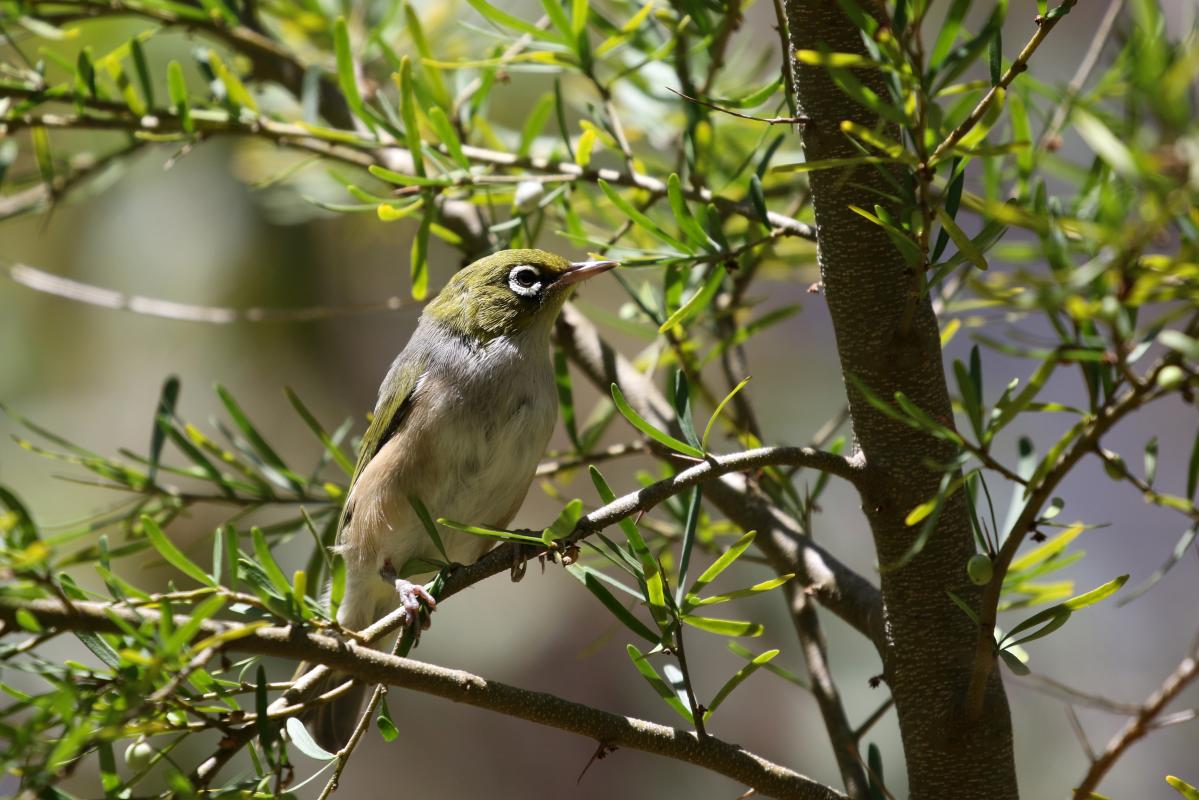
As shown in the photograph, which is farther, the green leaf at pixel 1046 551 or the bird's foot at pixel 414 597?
the bird's foot at pixel 414 597

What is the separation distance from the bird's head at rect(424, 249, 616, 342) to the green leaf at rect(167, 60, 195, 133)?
1.17 meters

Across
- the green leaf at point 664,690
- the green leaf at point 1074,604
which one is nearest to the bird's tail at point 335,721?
the green leaf at point 664,690

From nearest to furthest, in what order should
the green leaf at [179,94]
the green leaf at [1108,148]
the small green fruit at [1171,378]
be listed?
the green leaf at [1108,148] → the small green fruit at [1171,378] → the green leaf at [179,94]

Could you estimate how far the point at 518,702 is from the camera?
162 centimetres

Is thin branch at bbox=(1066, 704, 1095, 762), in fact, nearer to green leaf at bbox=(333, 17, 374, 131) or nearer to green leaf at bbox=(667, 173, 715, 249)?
green leaf at bbox=(667, 173, 715, 249)

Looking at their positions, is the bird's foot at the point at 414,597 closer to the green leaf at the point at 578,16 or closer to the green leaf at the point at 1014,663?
the green leaf at the point at 1014,663

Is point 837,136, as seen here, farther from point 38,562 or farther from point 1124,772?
point 1124,772

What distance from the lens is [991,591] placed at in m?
1.40

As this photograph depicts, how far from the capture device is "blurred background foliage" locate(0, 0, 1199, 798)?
92.4 inches

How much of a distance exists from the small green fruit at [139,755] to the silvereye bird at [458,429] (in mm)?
1116

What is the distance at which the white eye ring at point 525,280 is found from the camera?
11.3ft

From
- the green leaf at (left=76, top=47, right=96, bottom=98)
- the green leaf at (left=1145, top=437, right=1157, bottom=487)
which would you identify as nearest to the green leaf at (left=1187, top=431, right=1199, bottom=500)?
the green leaf at (left=1145, top=437, right=1157, bottom=487)

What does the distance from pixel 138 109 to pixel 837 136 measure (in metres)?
1.47

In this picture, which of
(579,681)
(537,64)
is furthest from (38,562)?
(579,681)
